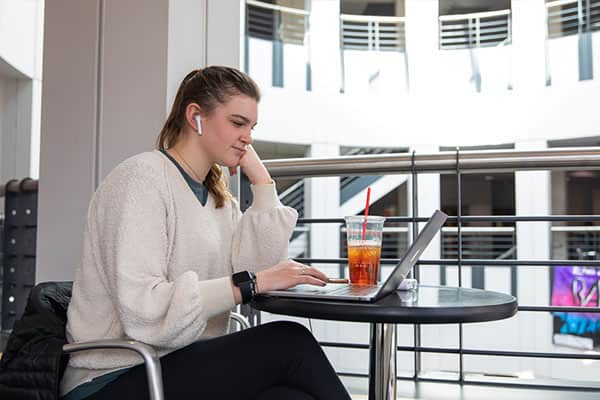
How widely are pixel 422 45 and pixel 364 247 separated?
6.80 metres

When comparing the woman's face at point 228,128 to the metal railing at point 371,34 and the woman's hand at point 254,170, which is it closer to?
the woman's hand at point 254,170

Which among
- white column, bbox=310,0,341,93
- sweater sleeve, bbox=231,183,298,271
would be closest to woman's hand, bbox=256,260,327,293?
sweater sleeve, bbox=231,183,298,271

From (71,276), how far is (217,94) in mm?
715

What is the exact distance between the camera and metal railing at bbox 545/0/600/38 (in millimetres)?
6880

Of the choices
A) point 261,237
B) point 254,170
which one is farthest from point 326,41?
point 261,237

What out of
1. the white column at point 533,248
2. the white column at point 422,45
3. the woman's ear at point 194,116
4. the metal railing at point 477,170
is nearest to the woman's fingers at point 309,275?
the woman's ear at point 194,116

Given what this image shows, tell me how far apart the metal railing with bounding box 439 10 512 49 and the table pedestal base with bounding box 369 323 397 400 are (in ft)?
22.8

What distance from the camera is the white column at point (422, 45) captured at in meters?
7.36

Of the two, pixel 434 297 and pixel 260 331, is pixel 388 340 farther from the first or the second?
pixel 260 331

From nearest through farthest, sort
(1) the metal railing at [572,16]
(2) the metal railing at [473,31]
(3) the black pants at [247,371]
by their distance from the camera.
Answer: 1. (3) the black pants at [247,371]
2. (1) the metal railing at [572,16]
3. (2) the metal railing at [473,31]

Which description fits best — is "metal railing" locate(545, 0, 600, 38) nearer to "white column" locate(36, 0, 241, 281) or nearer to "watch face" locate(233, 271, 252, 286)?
"white column" locate(36, 0, 241, 281)

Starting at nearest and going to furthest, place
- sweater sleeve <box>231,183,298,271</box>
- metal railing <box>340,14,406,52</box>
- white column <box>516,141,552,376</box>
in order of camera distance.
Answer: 1. sweater sleeve <box>231,183,298,271</box>
2. white column <box>516,141,552,376</box>
3. metal railing <box>340,14,406,52</box>

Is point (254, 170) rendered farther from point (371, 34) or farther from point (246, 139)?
point (371, 34)

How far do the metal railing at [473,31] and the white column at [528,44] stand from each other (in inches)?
16.5
